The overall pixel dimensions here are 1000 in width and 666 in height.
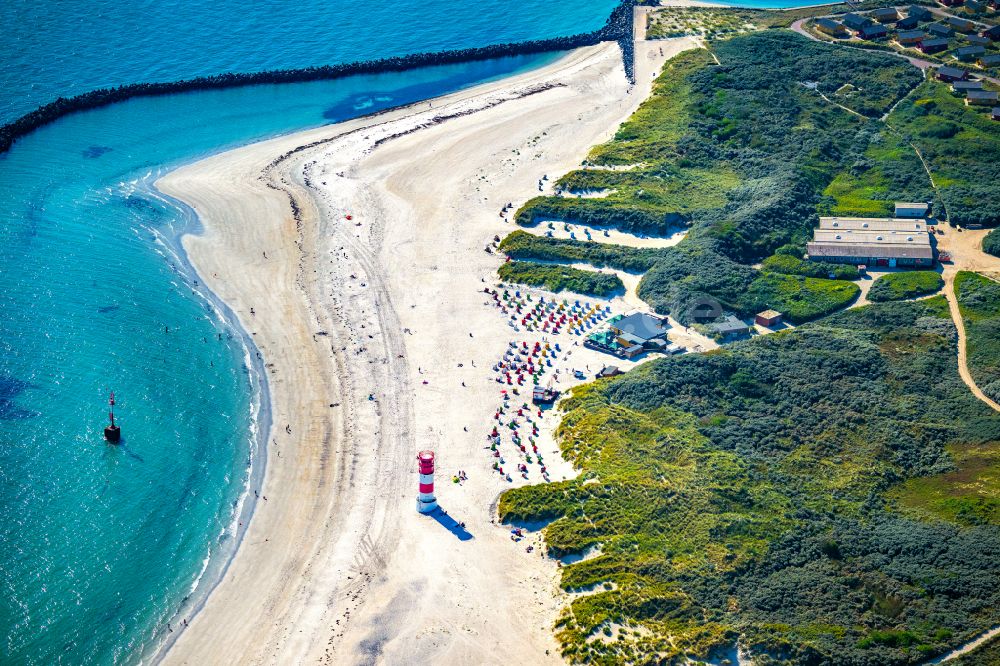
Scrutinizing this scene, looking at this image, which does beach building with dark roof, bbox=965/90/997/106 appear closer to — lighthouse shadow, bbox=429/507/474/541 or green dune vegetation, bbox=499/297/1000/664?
green dune vegetation, bbox=499/297/1000/664

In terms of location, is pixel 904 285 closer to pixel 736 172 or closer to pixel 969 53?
pixel 736 172

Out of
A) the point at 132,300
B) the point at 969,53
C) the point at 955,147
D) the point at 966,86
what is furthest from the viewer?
the point at 969,53

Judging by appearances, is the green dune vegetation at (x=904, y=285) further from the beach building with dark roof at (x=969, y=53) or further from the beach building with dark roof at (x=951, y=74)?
the beach building with dark roof at (x=969, y=53)

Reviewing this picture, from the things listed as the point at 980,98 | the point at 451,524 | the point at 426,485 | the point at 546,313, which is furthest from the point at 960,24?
the point at 451,524

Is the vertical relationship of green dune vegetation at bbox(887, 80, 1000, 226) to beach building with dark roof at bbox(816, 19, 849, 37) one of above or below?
below

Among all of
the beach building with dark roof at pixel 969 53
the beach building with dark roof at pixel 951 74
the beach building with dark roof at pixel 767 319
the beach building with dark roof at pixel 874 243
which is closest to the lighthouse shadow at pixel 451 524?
the beach building with dark roof at pixel 767 319

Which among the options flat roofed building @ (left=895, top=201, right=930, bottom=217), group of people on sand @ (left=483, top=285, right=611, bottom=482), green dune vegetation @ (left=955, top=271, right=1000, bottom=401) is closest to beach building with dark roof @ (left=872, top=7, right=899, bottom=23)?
flat roofed building @ (left=895, top=201, right=930, bottom=217)

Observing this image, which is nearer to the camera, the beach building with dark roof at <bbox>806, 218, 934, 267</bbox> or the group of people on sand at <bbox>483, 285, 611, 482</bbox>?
the group of people on sand at <bbox>483, 285, 611, 482</bbox>

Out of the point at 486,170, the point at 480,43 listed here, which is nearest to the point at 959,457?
Answer: the point at 486,170
